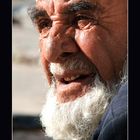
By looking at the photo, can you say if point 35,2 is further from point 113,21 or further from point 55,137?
point 55,137

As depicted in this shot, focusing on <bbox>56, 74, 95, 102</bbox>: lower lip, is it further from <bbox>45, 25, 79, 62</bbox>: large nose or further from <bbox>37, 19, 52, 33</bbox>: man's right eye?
<bbox>37, 19, 52, 33</bbox>: man's right eye

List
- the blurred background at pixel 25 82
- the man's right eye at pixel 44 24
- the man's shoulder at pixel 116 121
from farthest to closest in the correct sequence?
1. the blurred background at pixel 25 82
2. the man's right eye at pixel 44 24
3. the man's shoulder at pixel 116 121

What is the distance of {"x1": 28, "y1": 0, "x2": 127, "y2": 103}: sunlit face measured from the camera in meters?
2.56

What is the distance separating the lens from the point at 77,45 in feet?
8.52

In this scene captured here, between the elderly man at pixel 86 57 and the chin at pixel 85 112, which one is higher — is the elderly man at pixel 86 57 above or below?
above

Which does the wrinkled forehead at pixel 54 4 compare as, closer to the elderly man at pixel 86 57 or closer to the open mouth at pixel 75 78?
the elderly man at pixel 86 57

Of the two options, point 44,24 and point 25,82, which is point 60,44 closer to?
point 44,24

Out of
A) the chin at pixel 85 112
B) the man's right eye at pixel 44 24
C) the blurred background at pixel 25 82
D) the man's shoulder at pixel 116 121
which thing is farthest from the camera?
the blurred background at pixel 25 82

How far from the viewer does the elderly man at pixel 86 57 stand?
101 inches

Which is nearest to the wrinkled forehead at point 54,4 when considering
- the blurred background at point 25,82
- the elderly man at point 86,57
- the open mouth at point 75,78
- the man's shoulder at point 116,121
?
the elderly man at point 86,57

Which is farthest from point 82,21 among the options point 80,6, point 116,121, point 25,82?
point 25,82
